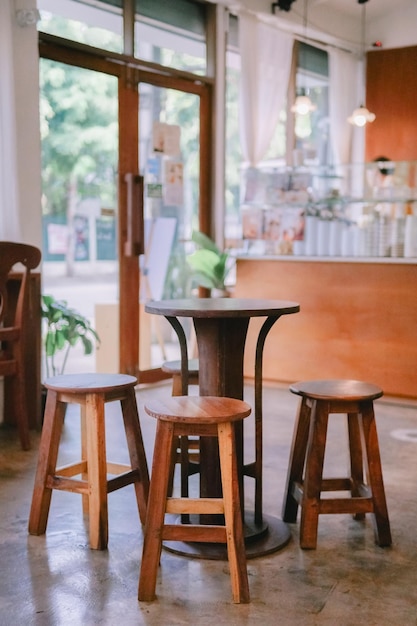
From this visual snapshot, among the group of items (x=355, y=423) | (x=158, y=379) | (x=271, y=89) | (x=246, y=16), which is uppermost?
(x=246, y=16)

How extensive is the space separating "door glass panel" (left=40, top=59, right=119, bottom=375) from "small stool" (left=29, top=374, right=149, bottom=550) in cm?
238

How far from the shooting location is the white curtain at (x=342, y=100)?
8281 mm

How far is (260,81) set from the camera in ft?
22.8

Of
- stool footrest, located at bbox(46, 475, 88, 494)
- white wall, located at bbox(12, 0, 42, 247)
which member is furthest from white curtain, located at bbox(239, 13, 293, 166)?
stool footrest, located at bbox(46, 475, 88, 494)

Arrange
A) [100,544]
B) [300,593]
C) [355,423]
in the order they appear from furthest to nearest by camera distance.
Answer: [355,423] < [100,544] < [300,593]

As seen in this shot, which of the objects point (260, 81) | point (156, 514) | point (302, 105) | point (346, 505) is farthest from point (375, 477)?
point (302, 105)

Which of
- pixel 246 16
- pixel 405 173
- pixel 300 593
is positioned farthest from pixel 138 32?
pixel 300 593

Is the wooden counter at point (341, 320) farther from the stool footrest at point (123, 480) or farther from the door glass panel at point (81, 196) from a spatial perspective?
the stool footrest at point (123, 480)

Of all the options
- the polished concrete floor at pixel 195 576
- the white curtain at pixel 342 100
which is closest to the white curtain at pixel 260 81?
the white curtain at pixel 342 100

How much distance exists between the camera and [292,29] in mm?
7363

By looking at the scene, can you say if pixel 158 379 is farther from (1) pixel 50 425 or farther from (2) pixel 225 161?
(1) pixel 50 425

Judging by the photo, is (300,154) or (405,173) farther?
(300,154)

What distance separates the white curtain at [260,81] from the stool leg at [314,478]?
4184 mm

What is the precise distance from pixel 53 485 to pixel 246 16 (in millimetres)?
4900
